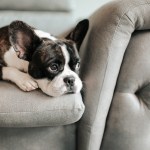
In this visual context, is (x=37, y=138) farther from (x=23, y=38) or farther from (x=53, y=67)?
(x=23, y=38)

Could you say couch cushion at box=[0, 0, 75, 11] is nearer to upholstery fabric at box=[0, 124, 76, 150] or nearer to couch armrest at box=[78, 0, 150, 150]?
couch armrest at box=[78, 0, 150, 150]

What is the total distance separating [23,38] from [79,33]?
10.1 inches

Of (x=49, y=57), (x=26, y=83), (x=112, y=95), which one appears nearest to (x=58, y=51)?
(x=49, y=57)

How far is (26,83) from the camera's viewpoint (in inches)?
45.3

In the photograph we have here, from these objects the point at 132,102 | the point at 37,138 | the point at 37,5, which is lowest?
the point at 37,138

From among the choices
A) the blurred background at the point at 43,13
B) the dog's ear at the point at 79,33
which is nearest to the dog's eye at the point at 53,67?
the dog's ear at the point at 79,33

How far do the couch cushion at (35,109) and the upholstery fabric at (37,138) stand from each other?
0.10 metres

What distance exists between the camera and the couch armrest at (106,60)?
3.94 feet

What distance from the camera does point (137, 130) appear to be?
48.9 inches

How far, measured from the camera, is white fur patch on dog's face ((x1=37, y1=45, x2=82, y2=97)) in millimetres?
1125

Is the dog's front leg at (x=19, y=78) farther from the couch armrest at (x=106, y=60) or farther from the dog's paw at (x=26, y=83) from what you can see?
the couch armrest at (x=106, y=60)

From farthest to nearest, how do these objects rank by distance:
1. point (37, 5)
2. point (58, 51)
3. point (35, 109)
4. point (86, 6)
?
point (86, 6) < point (37, 5) < point (58, 51) < point (35, 109)

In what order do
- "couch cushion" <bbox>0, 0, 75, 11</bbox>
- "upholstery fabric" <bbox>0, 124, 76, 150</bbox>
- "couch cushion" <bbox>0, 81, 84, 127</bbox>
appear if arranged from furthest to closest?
"couch cushion" <bbox>0, 0, 75, 11</bbox>
"upholstery fabric" <bbox>0, 124, 76, 150</bbox>
"couch cushion" <bbox>0, 81, 84, 127</bbox>

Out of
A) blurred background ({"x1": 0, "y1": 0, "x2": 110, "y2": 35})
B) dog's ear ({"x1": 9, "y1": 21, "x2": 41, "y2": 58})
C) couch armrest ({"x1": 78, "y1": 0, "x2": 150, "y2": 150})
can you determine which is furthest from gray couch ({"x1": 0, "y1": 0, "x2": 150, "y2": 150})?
blurred background ({"x1": 0, "y1": 0, "x2": 110, "y2": 35})
